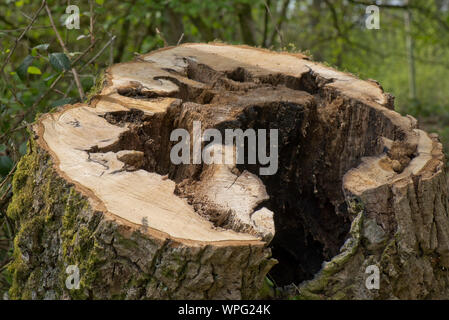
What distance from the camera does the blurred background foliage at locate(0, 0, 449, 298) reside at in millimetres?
3326

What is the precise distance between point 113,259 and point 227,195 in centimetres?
49

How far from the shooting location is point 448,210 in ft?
7.40

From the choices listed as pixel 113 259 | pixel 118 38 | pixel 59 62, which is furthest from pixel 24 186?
pixel 118 38

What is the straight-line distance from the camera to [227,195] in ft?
6.56

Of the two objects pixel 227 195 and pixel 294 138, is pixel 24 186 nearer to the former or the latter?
pixel 227 195

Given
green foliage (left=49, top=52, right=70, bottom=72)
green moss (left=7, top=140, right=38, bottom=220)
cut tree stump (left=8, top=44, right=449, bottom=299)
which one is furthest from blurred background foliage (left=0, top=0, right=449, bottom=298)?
cut tree stump (left=8, top=44, right=449, bottom=299)

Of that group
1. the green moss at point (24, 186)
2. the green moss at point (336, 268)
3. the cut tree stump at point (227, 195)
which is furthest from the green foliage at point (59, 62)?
the green moss at point (336, 268)

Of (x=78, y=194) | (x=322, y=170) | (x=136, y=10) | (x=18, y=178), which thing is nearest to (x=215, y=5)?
(x=136, y=10)

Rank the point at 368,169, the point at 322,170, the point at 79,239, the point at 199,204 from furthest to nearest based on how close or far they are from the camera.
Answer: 1. the point at 322,170
2. the point at 368,169
3. the point at 199,204
4. the point at 79,239

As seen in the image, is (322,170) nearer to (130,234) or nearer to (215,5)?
(130,234)

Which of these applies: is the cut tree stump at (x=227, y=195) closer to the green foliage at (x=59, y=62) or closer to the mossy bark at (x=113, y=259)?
the mossy bark at (x=113, y=259)

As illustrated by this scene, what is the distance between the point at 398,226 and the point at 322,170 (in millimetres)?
709

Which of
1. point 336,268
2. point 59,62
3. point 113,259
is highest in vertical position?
point 59,62

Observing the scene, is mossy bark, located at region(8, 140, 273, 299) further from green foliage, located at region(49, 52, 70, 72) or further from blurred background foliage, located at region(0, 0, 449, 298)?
green foliage, located at region(49, 52, 70, 72)
